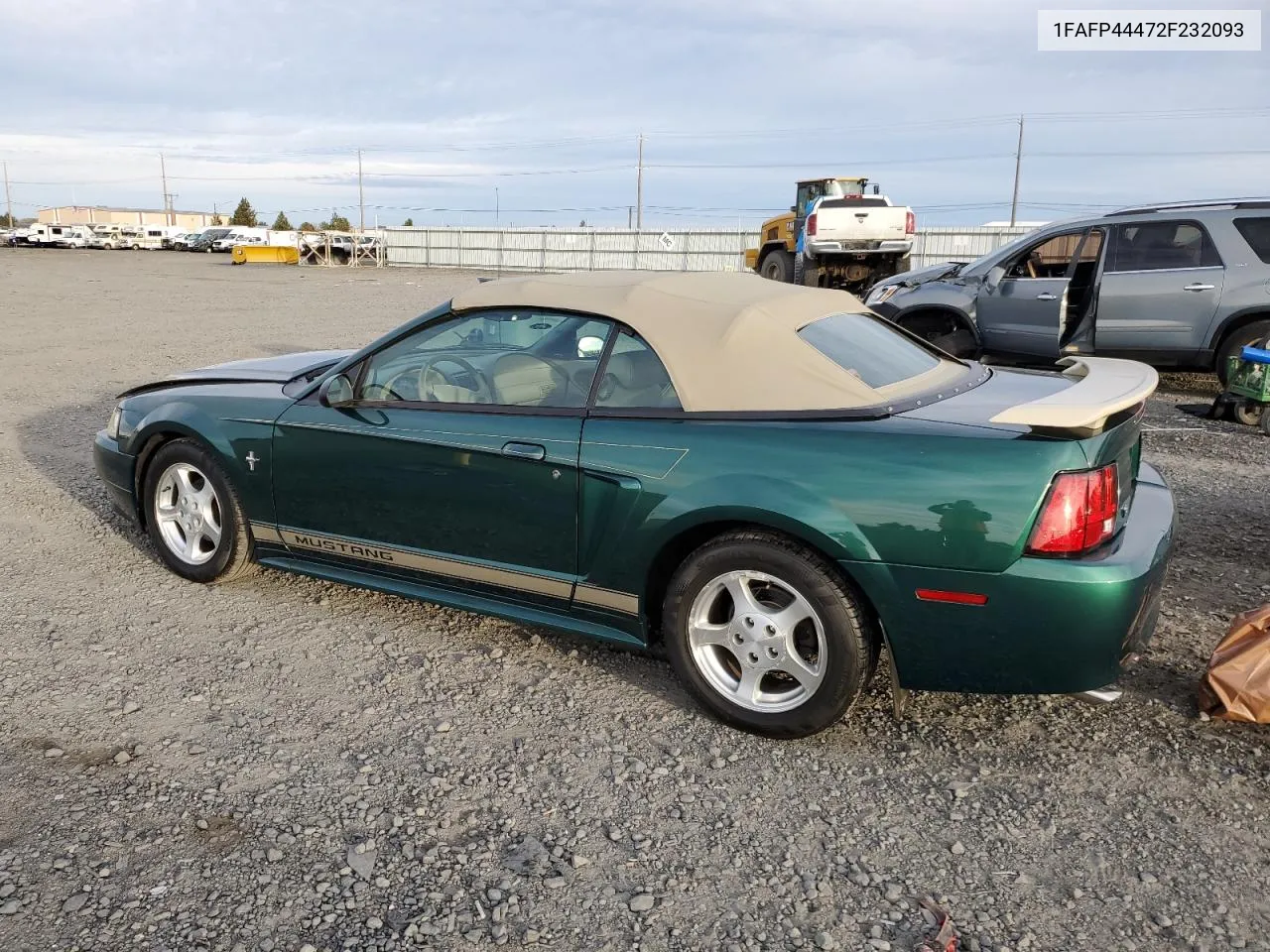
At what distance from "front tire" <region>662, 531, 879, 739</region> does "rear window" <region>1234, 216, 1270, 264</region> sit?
732 centimetres

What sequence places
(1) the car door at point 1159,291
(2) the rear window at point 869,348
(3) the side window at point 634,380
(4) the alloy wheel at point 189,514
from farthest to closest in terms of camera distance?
(1) the car door at point 1159,291 → (4) the alloy wheel at point 189,514 → (2) the rear window at point 869,348 → (3) the side window at point 634,380

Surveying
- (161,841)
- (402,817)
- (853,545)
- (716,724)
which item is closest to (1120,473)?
(853,545)

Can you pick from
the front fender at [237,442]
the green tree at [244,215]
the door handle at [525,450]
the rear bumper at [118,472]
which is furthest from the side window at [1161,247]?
the green tree at [244,215]

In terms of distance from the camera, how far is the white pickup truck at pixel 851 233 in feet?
66.2

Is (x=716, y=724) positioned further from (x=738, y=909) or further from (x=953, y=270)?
(x=953, y=270)

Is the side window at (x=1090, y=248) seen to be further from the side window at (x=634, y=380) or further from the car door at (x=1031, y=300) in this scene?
the side window at (x=634, y=380)

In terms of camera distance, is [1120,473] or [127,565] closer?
[1120,473]

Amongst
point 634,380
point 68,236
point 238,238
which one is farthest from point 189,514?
point 68,236

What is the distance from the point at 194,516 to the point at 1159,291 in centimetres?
803

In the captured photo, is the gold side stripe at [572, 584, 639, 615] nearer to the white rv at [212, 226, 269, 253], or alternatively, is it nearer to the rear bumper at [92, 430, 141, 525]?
the rear bumper at [92, 430, 141, 525]

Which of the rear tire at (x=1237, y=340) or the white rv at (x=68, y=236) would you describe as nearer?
the rear tire at (x=1237, y=340)

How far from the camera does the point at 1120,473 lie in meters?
3.11

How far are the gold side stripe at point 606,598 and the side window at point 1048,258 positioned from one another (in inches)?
293

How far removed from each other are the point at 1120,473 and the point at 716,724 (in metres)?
1.53
